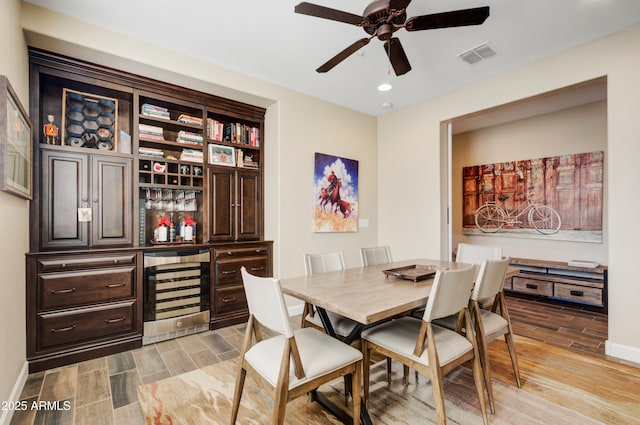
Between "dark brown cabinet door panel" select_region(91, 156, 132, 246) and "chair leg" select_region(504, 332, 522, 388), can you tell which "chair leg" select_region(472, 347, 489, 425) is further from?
"dark brown cabinet door panel" select_region(91, 156, 132, 246)

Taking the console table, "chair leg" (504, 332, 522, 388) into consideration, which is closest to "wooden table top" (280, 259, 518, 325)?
"chair leg" (504, 332, 522, 388)

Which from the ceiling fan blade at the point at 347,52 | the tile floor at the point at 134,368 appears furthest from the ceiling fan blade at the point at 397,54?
the tile floor at the point at 134,368

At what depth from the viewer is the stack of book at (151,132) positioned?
3059mm

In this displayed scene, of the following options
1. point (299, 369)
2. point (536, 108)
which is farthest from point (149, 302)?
point (536, 108)

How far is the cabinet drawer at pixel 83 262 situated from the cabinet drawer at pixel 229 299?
96 cm

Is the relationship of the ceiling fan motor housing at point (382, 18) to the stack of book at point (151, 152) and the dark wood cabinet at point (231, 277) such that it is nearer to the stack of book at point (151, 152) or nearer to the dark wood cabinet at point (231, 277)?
the stack of book at point (151, 152)

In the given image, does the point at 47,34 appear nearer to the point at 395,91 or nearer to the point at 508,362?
the point at 395,91

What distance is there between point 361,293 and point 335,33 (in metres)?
2.28

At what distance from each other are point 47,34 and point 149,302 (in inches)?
94.4

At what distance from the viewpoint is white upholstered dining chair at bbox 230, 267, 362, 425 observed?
1408 mm

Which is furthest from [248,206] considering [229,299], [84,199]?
[84,199]

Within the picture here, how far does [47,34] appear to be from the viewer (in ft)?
7.58

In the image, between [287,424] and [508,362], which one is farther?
[508,362]

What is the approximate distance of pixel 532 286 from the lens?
438 cm
